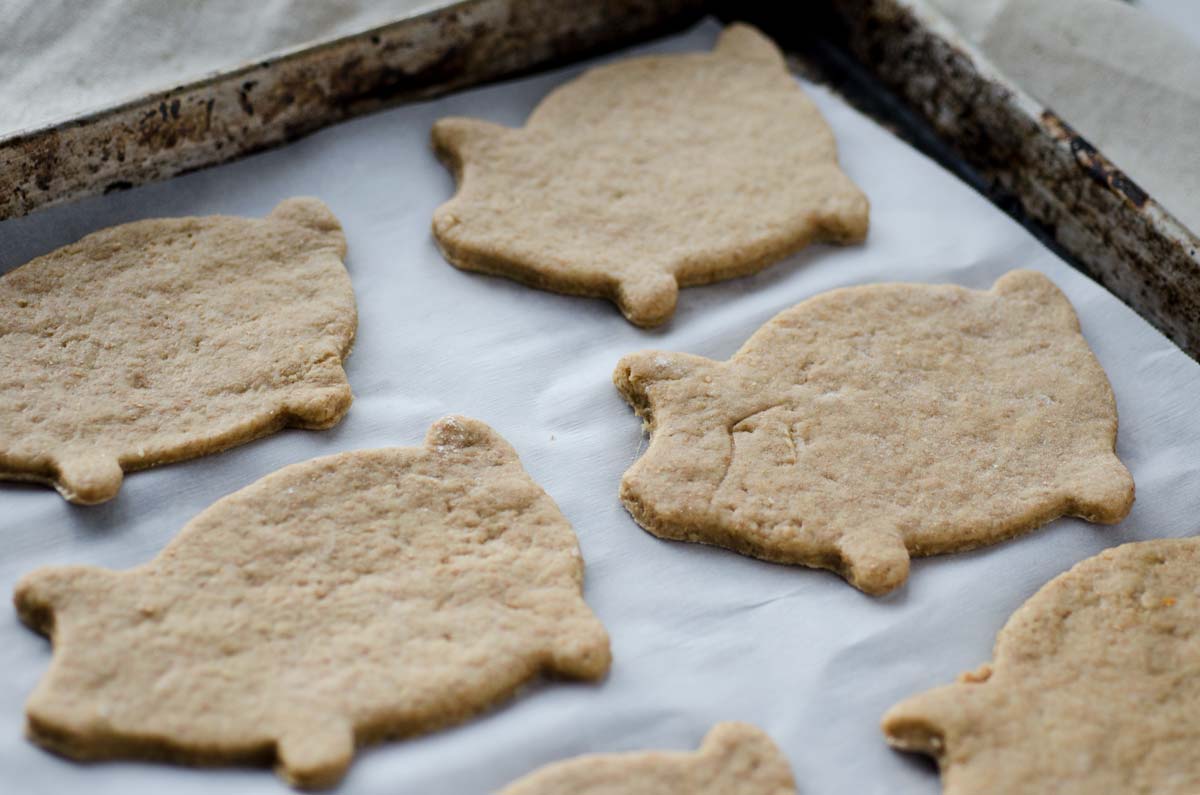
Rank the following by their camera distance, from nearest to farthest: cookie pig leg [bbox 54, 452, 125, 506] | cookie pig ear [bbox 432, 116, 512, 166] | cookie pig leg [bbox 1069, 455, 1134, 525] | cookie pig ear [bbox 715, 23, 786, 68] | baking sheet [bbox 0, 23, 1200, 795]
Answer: baking sheet [bbox 0, 23, 1200, 795] < cookie pig leg [bbox 54, 452, 125, 506] < cookie pig leg [bbox 1069, 455, 1134, 525] < cookie pig ear [bbox 432, 116, 512, 166] < cookie pig ear [bbox 715, 23, 786, 68]

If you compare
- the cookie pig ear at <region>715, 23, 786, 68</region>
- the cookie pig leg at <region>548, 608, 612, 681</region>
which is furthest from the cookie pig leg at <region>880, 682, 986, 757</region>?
the cookie pig ear at <region>715, 23, 786, 68</region>

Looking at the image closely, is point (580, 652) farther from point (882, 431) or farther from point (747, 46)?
point (747, 46)

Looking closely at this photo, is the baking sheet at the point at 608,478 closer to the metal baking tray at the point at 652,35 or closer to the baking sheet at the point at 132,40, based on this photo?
the metal baking tray at the point at 652,35

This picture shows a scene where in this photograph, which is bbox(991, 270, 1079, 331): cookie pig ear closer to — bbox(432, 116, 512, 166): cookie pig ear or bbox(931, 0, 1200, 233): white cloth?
bbox(931, 0, 1200, 233): white cloth

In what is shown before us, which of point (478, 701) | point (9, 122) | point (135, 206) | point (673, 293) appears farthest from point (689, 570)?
point (9, 122)

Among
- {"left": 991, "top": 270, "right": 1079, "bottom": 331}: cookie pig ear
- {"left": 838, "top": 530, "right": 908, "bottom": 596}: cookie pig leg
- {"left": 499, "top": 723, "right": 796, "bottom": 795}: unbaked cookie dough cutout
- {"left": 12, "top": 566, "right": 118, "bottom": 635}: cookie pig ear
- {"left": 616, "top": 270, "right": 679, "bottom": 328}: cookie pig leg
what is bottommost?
{"left": 12, "top": 566, "right": 118, "bottom": 635}: cookie pig ear

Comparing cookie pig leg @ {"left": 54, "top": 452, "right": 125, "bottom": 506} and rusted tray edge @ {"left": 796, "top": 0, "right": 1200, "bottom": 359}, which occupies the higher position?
rusted tray edge @ {"left": 796, "top": 0, "right": 1200, "bottom": 359}

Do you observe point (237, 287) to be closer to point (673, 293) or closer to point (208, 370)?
point (208, 370)
